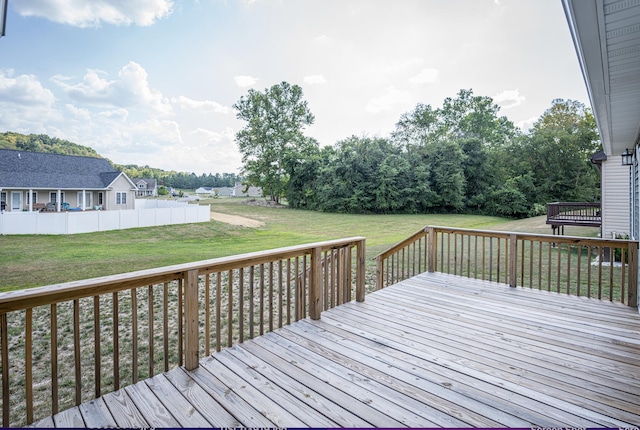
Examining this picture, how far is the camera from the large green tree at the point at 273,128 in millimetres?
22609

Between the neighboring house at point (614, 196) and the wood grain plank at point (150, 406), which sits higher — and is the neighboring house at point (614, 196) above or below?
above

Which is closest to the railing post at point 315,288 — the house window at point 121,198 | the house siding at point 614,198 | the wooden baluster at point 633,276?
the wooden baluster at point 633,276

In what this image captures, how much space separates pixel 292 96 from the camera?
22.8 metres

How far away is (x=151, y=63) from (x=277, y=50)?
537 cm

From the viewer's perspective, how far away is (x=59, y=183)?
14.9m

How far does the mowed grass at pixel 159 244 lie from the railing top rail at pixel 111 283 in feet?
16.5

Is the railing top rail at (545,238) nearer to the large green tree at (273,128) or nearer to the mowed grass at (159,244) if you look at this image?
the mowed grass at (159,244)

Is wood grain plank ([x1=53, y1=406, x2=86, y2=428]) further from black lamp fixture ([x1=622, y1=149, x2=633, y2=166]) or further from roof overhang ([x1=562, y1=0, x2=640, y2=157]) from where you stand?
black lamp fixture ([x1=622, y1=149, x2=633, y2=166])

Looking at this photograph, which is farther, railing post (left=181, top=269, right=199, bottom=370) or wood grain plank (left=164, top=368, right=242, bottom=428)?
railing post (left=181, top=269, right=199, bottom=370)

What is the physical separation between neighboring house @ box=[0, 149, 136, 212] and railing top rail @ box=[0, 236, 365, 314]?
608 inches

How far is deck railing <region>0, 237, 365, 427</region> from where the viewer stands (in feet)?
5.17

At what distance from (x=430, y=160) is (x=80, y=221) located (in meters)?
16.4

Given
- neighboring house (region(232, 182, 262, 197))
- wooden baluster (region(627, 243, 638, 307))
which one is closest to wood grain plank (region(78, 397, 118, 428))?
wooden baluster (region(627, 243, 638, 307))

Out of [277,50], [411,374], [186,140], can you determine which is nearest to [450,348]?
[411,374]
